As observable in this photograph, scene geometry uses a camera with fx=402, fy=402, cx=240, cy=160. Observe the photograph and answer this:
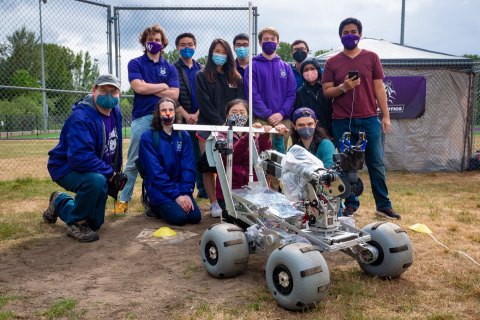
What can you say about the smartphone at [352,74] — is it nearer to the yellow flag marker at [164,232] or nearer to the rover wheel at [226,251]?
the rover wheel at [226,251]

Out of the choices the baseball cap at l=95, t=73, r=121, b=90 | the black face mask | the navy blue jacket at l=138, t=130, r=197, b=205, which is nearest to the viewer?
the baseball cap at l=95, t=73, r=121, b=90

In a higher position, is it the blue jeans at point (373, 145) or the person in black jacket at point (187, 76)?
the person in black jacket at point (187, 76)

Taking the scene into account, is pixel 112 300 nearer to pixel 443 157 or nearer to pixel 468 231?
pixel 468 231

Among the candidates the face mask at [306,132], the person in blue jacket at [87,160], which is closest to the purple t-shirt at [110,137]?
the person in blue jacket at [87,160]

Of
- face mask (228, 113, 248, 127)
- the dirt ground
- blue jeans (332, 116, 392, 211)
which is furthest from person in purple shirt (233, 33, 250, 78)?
the dirt ground

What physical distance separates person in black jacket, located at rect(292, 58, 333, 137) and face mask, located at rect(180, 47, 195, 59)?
1737 mm

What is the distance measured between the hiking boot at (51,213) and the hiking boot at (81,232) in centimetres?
54

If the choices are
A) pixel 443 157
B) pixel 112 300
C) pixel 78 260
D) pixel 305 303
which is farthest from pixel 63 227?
pixel 443 157

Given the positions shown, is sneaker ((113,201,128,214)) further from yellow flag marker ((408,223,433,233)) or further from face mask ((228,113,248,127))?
yellow flag marker ((408,223,433,233))

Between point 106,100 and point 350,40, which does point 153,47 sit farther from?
point 350,40

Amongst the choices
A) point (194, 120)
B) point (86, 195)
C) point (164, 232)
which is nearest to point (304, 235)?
point (164, 232)

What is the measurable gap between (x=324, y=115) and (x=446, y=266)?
2710mm

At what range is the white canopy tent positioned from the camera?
32.8 ft

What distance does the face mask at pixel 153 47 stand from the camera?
5633mm
